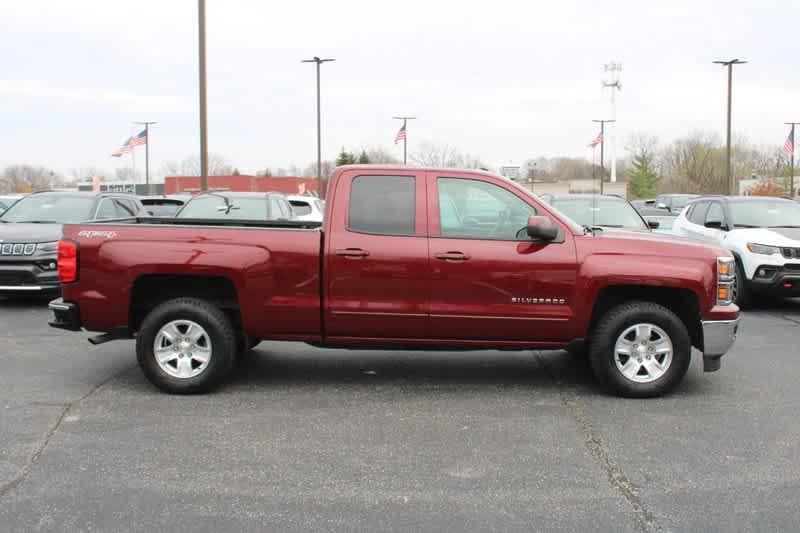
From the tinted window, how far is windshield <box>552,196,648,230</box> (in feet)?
17.2

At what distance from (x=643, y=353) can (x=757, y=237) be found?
566cm

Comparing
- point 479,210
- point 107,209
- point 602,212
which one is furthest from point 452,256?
point 107,209

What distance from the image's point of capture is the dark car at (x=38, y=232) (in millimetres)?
10695

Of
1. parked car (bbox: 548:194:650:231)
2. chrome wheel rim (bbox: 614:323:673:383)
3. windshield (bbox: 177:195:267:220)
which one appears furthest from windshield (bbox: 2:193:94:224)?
chrome wheel rim (bbox: 614:323:673:383)

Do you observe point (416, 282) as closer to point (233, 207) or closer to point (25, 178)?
point (233, 207)

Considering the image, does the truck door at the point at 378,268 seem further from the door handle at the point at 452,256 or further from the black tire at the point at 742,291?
the black tire at the point at 742,291

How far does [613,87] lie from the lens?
80312mm

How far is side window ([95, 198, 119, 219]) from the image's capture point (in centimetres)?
1255

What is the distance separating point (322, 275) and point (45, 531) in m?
2.93

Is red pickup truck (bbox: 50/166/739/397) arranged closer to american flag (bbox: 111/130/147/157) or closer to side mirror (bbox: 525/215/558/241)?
side mirror (bbox: 525/215/558/241)

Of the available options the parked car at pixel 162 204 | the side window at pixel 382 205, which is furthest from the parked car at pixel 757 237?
the parked car at pixel 162 204

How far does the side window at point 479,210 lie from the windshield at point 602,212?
5480 millimetres

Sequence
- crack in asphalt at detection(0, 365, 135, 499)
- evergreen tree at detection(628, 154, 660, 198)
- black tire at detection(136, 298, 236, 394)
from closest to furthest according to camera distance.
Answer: crack in asphalt at detection(0, 365, 135, 499) < black tire at detection(136, 298, 236, 394) < evergreen tree at detection(628, 154, 660, 198)

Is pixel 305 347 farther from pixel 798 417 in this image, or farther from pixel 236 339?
pixel 798 417
